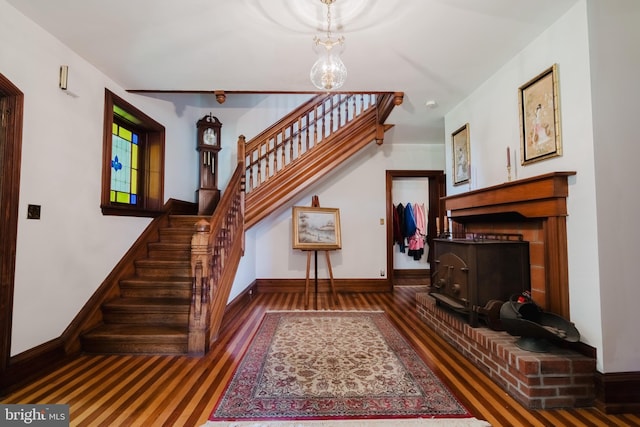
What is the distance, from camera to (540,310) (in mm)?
1977

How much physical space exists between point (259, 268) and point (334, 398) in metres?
3.30

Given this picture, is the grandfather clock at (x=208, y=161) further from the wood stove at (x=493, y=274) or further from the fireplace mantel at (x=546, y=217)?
the fireplace mantel at (x=546, y=217)

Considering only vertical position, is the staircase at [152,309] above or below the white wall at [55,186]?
below

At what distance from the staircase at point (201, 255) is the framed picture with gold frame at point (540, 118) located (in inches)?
53.7

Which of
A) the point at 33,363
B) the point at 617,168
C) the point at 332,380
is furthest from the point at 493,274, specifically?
the point at 33,363

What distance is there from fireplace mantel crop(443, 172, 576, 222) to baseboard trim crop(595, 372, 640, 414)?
104 cm

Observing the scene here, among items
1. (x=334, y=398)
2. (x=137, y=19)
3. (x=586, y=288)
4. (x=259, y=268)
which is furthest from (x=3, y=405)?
(x=586, y=288)

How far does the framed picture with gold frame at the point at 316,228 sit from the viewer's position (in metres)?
4.25

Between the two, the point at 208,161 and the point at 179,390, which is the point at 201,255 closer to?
the point at 179,390

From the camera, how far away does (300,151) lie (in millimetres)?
4000

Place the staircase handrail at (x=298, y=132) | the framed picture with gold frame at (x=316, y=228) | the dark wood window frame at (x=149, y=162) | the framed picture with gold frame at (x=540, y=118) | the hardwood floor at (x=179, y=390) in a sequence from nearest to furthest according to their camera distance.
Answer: the hardwood floor at (x=179, y=390), the framed picture with gold frame at (x=540, y=118), the dark wood window frame at (x=149, y=162), the staircase handrail at (x=298, y=132), the framed picture with gold frame at (x=316, y=228)

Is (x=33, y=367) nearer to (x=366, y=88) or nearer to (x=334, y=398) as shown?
(x=334, y=398)

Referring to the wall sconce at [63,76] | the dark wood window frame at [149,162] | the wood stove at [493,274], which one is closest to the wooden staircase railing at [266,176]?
the dark wood window frame at [149,162]

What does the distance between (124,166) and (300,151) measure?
2.25m
